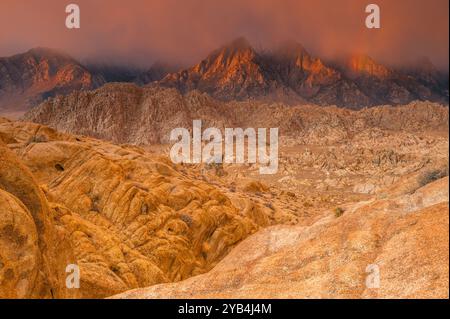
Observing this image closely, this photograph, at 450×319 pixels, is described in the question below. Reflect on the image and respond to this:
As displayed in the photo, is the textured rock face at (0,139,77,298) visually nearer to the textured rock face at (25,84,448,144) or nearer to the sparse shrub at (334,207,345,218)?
the sparse shrub at (334,207,345,218)

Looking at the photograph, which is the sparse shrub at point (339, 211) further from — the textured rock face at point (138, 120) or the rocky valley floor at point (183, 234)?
the textured rock face at point (138, 120)

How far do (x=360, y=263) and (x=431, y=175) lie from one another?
5.73m

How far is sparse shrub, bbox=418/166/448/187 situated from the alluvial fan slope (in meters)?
13.3

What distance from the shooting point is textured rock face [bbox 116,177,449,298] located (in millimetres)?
9508

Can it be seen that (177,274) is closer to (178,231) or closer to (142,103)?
(178,231)

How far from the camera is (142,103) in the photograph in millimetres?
192750

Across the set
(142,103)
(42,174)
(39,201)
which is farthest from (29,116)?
(39,201)

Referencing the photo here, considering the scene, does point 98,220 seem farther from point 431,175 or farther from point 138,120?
point 138,120

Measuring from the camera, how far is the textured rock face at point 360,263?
951 cm

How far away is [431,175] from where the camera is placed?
1442 cm

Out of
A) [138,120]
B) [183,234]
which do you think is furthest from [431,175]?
[138,120]

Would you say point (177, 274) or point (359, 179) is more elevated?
point (177, 274)
